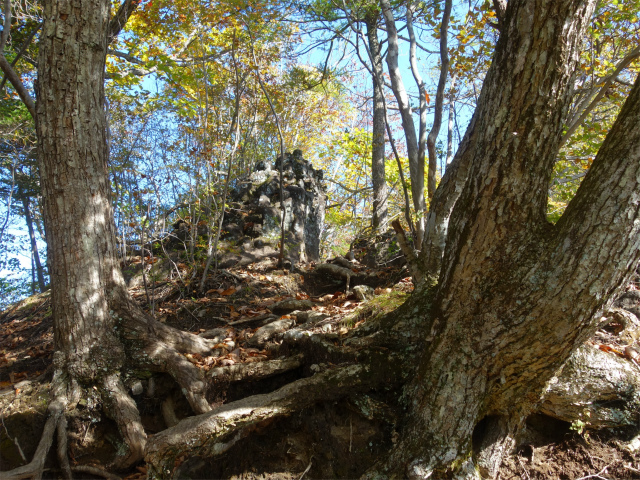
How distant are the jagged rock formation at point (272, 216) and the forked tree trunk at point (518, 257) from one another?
4.90 m

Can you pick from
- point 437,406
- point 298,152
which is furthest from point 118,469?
point 298,152

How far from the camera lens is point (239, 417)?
3041 mm

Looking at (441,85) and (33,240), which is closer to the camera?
(441,85)

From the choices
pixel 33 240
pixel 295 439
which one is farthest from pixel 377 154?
pixel 33 240

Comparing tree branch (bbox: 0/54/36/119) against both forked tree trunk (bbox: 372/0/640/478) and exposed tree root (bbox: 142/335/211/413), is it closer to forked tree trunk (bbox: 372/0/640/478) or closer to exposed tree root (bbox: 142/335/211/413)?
exposed tree root (bbox: 142/335/211/413)

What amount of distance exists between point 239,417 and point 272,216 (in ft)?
17.6

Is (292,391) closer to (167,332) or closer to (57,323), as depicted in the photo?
(167,332)

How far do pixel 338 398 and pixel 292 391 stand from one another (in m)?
0.38

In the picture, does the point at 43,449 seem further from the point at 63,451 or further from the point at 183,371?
the point at 183,371

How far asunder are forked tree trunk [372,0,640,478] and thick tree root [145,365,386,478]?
64 cm

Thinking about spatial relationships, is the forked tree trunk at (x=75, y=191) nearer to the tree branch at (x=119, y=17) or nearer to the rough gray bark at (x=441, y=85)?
the tree branch at (x=119, y=17)

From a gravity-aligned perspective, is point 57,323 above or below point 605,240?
below

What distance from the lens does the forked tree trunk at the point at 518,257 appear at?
6.83 ft

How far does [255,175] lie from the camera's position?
861 cm
